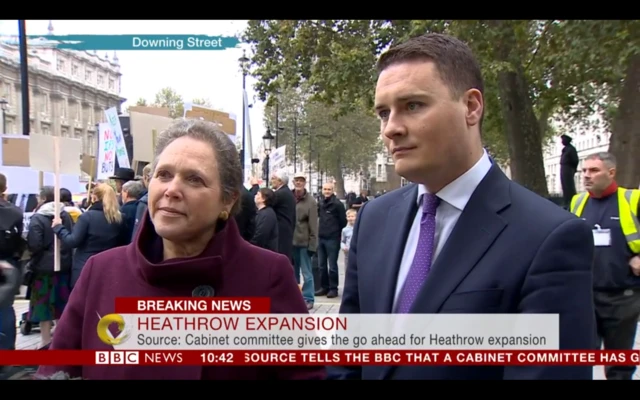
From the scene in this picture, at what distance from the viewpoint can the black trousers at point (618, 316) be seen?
9.97ft

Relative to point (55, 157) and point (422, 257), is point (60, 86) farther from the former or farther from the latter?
point (422, 257)

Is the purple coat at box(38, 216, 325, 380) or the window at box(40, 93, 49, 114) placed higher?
the window at box(40, 93, 49, 114)

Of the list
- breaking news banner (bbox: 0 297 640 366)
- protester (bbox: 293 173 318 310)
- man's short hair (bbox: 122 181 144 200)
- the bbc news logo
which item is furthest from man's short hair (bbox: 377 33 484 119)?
protester (bbox: 293 173 318 310)

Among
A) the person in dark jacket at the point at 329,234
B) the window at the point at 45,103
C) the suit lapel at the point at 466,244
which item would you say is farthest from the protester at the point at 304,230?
the suit lapel at the point at 466,244

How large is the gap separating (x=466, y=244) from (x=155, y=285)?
96 centimetres

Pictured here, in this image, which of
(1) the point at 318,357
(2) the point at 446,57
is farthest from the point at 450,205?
(1) the point at 318,357

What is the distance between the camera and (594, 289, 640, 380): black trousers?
120 inches

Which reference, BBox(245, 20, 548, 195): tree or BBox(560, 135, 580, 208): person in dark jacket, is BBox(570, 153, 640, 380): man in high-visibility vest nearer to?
BBox(560, 135, 580, 208): person in dark jacket

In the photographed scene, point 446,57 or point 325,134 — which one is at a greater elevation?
point 325,134

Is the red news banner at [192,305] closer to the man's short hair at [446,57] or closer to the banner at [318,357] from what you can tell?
the banner at [318,357]

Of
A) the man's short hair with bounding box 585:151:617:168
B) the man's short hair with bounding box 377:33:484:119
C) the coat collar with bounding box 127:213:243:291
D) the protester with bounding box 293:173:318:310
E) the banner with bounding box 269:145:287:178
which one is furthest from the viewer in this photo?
the banner with bounding box 269:145:287:178

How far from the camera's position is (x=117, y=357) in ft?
6.06

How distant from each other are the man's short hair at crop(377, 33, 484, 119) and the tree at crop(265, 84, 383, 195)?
10099 mm
